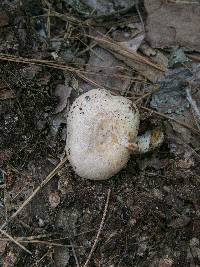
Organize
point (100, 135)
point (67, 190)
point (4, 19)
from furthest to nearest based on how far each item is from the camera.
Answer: point (4, 19), point (67, 190), point (100, 135)

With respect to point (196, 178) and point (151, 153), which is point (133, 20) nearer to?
point (151, 153)

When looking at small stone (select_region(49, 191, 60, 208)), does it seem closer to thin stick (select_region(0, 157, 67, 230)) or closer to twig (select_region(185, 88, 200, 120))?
thin stick (select_region(0, 157, 67, 230))

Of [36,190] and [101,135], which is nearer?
[101,135]

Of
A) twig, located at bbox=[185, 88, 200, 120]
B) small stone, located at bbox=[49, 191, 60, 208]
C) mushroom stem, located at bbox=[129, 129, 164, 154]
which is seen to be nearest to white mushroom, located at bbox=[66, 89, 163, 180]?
mushroom stem, located at bbox=[129, 129, 164, 154]

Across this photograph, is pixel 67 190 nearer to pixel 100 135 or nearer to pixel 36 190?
pixel 36 190

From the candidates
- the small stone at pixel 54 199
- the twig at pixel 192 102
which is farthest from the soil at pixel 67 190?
the twig at pixel 192 102

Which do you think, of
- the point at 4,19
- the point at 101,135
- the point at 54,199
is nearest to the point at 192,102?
the point at 101,135
